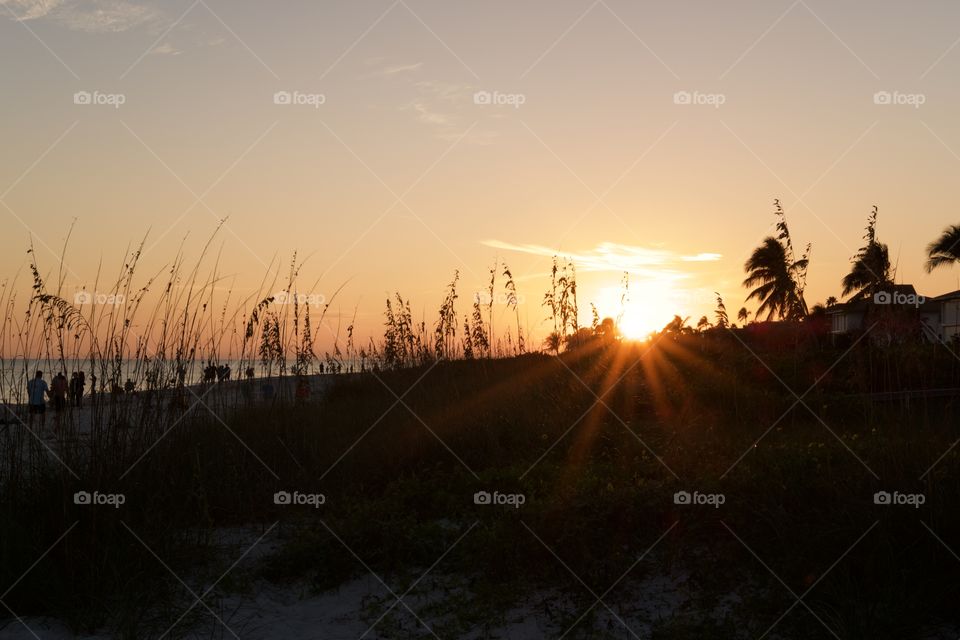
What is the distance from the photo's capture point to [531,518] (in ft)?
18.4

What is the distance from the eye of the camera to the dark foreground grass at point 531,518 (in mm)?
4613

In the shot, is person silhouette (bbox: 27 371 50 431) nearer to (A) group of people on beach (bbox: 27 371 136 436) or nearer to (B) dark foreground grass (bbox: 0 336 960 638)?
(A) group of people on beach (bbox: 27 371 136 436)

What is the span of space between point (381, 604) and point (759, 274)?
4971 cm

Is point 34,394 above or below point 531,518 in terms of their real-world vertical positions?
above

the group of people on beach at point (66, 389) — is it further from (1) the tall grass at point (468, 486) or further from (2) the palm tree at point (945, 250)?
(2) the palm tree at point (945, 250)

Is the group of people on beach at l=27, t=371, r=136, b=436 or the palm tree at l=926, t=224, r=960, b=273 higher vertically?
the palm tree at l=926, t=224, r=960, b=273

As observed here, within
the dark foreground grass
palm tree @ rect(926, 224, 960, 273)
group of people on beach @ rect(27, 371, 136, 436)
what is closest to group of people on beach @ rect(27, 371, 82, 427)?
group of people on beach @ rect(27, 371, 136, 436)

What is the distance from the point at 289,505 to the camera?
721 centimetres

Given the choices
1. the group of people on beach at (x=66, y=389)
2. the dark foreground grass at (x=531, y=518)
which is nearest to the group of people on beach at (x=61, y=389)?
the group of people on beach at (x=66, y=389)

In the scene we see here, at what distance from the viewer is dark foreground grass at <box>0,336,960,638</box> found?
15.1 ft

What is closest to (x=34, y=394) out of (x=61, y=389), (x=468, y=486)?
(x=61, y=389)

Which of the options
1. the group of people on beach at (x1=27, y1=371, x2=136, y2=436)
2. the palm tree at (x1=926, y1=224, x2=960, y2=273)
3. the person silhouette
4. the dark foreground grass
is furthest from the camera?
the palm tree at (x1=926, y1=224, x2=960, y2=273)

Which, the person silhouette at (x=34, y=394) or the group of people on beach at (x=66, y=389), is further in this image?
the person silhouette at (x=34, y=394)

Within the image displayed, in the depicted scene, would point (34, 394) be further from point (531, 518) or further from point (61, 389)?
point (531, 518)
